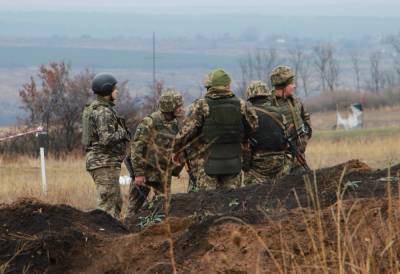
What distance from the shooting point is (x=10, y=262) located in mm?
9359

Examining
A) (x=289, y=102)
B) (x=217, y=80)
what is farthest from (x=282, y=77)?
(x=217, y=80)

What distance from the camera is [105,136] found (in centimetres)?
1257

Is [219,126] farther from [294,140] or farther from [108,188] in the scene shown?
[108,188]

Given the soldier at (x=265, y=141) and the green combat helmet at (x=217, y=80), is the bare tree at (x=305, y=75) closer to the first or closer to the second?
the soldier at (x=265, y=141)

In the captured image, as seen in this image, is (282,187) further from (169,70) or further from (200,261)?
(169,70)

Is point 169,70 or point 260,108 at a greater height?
point 260,108

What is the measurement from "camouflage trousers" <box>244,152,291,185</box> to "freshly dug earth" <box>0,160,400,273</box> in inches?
46.6

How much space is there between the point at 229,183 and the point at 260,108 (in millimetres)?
898

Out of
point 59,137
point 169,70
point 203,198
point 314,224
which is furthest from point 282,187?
point 169,70

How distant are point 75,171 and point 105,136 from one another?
10.6 metres

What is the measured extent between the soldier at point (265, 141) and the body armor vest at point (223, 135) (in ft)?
1.59

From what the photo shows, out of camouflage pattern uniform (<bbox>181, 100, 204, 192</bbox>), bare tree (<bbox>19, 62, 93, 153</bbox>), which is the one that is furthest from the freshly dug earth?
bare tree (<bbox>19, 62, 93, 153</bbox>)

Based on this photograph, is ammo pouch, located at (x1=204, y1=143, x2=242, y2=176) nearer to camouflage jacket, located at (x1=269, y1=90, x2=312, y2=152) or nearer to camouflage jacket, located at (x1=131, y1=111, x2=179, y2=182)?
camouflage jacket, located at (x1=131, y1=111, x2=179, y2=182)

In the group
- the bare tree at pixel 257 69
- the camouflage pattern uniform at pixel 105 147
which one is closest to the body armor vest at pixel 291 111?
the camouflage pattern uniform at pixel 105 147
